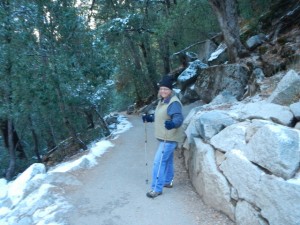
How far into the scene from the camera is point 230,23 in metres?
10.2

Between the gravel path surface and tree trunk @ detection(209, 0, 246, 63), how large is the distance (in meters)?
4.39

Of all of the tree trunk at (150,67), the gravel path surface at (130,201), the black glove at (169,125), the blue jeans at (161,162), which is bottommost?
the gravel path surface at (130,201)

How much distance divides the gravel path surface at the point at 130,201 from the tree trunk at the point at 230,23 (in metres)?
4.39

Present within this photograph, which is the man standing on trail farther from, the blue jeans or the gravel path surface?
the gravel path surface

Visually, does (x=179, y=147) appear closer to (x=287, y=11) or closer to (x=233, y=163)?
(x=233, y=163)

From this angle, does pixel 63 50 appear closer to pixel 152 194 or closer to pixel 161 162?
pixel 161 162

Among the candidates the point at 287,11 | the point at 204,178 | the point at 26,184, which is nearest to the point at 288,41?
the point at 287,11

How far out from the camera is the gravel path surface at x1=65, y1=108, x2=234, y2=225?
202 inches

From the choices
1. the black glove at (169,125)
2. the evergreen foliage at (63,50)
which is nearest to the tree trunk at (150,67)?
the evergreen foliage at (63,50)

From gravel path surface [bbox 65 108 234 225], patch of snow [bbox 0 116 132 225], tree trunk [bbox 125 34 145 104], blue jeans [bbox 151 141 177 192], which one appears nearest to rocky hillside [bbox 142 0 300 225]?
gravel path surface [bbox 65 108 234 225]

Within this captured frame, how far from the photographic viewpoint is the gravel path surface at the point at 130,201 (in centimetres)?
514

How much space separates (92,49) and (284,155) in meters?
8.59

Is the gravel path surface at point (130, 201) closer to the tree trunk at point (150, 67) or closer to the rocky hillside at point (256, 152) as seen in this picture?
the rocky hillside at point (256, 152)

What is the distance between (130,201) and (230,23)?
6.88 metres
